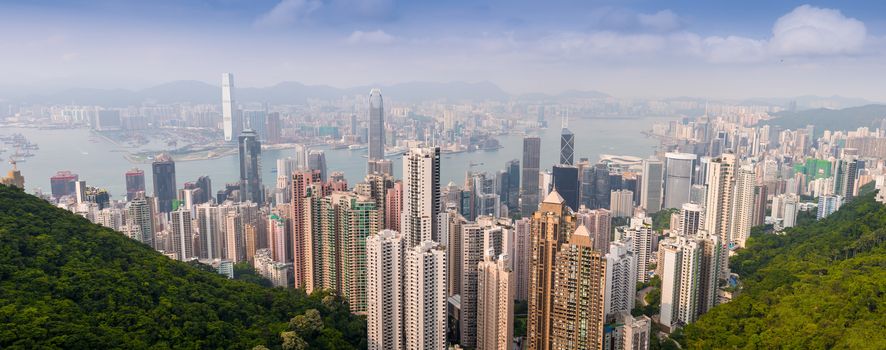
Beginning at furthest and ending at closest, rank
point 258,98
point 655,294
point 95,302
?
point 258,98, point 655,294, point 95,302

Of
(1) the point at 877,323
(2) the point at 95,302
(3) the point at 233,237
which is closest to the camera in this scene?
(2) the point at 95,302

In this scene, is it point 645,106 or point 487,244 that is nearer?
point 487,244

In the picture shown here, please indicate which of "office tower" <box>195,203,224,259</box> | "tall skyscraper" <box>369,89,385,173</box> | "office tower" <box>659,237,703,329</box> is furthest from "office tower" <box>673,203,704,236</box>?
"office tower" <box>195,203,224,259</box>

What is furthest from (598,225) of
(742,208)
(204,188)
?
(204,188)

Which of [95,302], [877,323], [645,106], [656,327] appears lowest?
[656,327]

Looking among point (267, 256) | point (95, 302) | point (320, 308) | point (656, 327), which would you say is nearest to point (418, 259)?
point (320, 308)

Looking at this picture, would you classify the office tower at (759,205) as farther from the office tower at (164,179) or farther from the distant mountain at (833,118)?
the office tower at (164,179)

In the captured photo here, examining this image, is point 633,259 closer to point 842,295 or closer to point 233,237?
point 842,295
